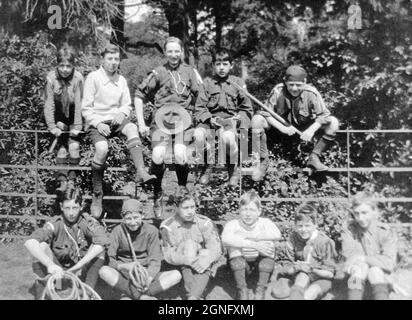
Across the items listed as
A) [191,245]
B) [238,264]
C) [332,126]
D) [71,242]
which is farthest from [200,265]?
[332,126]

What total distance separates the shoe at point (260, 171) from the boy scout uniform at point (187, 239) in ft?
3.42

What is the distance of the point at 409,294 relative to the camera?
455 cm

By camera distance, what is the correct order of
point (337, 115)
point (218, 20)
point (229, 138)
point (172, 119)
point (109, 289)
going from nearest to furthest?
point (109, 289) < point (229, 138) < point (172, 119) < point (337, 115) < point (218, 20)

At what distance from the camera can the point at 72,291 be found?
4.40m

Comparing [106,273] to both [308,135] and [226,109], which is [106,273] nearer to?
[226,109]

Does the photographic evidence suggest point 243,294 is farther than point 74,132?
No

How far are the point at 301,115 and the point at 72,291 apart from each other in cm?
310

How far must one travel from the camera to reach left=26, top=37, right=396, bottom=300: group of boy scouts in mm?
4719

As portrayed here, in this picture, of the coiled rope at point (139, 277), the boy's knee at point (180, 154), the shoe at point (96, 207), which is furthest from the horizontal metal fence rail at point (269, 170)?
the coiled rope at point (139, 277)

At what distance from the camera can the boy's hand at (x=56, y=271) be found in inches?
175

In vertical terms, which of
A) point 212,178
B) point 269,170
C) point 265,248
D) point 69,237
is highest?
point 269,170

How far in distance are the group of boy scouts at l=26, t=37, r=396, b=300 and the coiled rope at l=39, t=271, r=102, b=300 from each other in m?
0.10

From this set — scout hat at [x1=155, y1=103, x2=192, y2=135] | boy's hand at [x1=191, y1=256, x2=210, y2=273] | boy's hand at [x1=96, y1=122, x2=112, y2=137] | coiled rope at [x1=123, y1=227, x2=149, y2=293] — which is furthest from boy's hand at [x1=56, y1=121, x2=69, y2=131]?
boy's hand at [x1=191, y1=256, x2=210, y2=273]
